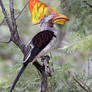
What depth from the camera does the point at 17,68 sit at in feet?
11.0

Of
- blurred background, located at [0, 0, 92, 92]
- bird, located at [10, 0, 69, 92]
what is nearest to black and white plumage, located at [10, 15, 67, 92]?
bird, located at [10, 0, 69, 92]

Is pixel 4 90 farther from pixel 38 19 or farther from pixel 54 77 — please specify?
pixel 38 19

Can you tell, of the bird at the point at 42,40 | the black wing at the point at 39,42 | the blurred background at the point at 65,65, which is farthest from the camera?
the blurred background at the point at 65,65

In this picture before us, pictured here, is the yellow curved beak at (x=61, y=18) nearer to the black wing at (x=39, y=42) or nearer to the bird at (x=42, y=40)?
the bird at (x=42, y=40)

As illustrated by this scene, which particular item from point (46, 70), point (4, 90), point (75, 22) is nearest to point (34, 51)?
point (46, 70)

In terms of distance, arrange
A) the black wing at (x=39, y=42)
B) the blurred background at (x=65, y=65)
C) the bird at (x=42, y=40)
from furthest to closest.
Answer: the blurred background at (x=65, y=65) → the black wing at (x=39, y=42) → the bird at (x=42, y=40)

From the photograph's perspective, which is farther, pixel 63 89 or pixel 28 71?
pixel 28 71

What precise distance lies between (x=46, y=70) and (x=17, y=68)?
0.72 metres

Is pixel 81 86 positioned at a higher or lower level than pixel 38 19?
lower

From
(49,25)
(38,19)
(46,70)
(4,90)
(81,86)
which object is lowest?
(4,90)

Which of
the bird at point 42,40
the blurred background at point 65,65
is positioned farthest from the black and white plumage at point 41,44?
the blurred background at point 65,65

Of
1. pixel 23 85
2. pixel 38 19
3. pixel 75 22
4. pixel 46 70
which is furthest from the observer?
pixel 75 22

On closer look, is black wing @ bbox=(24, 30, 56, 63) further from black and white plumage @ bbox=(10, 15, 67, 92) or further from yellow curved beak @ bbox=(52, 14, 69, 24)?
yellow curved beak @ bbox=(52, 14, 69, 24)

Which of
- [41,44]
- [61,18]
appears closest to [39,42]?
[41,44]
